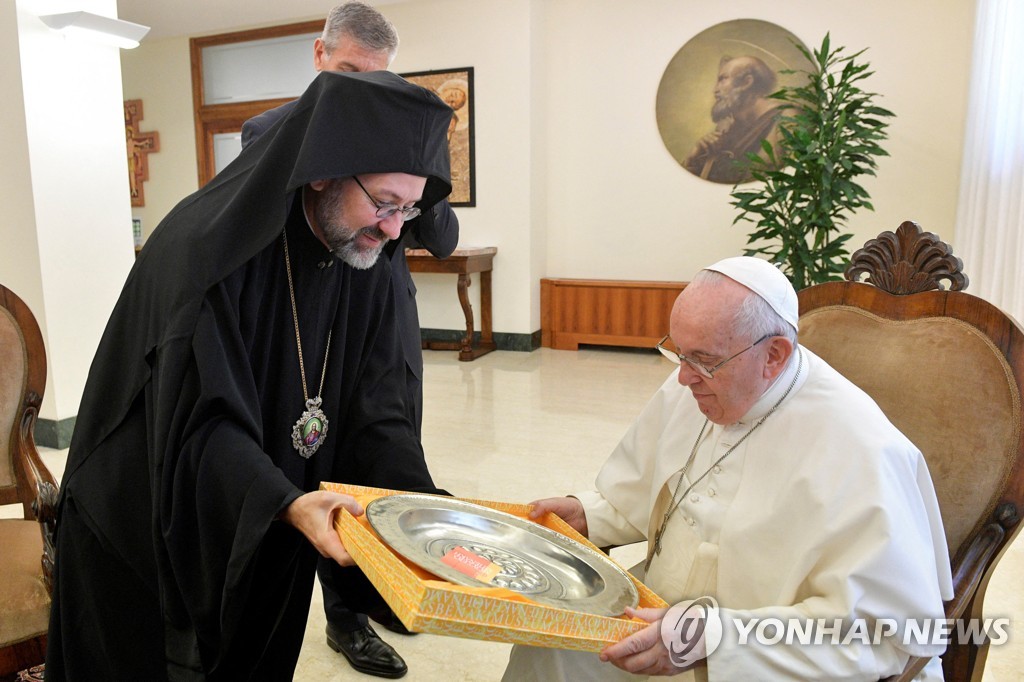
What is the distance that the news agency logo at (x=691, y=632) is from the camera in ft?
3.98

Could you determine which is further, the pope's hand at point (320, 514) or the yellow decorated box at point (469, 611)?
the pope's hand at point (320, 514)

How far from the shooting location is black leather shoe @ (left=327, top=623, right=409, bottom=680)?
7.79ft

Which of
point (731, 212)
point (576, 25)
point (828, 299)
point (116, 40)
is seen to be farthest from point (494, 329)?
point (828, 299)

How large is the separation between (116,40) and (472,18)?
383cm

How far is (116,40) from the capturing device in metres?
4.57

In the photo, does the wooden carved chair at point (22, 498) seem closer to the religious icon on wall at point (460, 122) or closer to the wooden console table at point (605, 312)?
the religious icon on wall at point (460, 122)

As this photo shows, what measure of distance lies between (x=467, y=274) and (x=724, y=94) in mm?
3019

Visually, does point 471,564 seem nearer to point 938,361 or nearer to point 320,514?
point 320,514

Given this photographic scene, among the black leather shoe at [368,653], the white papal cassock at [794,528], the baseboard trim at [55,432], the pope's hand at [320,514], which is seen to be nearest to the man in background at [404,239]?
the black leather shoe at [368,653]

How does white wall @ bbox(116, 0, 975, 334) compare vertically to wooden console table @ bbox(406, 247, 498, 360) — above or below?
above

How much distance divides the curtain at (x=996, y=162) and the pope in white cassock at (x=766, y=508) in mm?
3839

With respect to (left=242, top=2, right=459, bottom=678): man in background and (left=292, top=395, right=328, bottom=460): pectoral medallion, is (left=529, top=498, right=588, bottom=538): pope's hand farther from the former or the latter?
(left=242, top=2, right=459, bottom=678): man in background

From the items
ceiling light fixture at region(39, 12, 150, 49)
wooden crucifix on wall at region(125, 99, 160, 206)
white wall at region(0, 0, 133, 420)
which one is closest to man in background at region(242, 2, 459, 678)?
ceiling light fixture at region(39, 12, 150, 49)

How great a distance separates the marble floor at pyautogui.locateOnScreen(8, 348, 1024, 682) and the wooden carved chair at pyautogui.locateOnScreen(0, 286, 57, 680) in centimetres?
90
